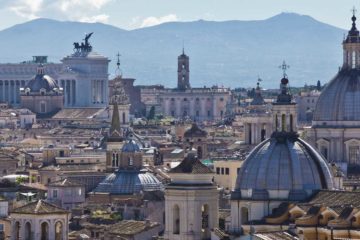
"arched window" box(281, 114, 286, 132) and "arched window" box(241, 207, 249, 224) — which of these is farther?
"arched window" box(281, 114, 286, 132)

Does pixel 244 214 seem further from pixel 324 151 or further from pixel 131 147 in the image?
pixel 131 147

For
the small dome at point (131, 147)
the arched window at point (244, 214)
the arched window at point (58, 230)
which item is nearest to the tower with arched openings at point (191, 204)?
the arched window at point (244, 214)

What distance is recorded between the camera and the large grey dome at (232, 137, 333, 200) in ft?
219

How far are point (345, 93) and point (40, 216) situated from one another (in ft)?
135

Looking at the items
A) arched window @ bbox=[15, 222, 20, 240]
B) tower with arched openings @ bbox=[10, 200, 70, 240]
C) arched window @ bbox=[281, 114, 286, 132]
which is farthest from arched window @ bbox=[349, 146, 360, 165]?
arched window @ bbox=[15, 222, 20, 240]

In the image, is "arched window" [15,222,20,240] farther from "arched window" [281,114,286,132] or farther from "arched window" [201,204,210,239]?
"arched window" [281,114,286,132]

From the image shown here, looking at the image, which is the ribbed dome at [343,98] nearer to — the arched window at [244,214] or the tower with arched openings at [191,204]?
the tower with arched openings at [191,204]

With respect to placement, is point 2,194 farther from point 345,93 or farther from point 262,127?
point 262,127

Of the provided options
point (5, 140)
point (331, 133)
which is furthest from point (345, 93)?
point (5, 140)

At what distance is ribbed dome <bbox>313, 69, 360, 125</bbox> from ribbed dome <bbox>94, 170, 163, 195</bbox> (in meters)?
8.53

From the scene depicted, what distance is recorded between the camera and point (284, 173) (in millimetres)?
66812

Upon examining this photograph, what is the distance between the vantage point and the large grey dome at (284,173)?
66.7 m

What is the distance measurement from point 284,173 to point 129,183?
41.3 meters

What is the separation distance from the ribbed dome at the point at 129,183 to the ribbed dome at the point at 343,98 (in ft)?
28.0
